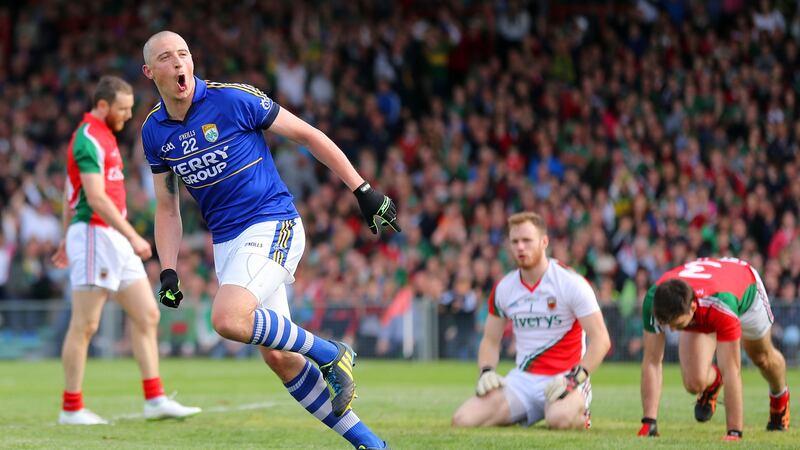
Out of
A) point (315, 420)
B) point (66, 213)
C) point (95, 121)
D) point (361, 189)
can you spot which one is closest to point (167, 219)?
point (361, 189)

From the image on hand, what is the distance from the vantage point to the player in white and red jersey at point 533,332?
9766 mm

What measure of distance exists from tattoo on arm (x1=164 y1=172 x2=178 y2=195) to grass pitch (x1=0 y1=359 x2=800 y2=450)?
163 cm

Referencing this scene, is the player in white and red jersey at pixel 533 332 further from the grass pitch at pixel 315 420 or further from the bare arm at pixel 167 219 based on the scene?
the bare arm at pixel 167 219

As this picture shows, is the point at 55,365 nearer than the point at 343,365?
No

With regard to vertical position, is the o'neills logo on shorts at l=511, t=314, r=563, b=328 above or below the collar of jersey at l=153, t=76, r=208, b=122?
below

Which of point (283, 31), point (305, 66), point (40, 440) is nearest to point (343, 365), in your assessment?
point (40, 440)

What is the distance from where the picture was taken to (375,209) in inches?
269

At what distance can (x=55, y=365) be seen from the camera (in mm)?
19922

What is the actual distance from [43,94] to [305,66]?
575 centimetres

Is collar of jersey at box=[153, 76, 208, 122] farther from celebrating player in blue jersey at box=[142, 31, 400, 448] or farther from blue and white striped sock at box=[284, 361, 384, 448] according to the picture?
blue and white striped sock at box=[284, 361, 384, 448]

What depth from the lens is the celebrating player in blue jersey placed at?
7086 millimetres

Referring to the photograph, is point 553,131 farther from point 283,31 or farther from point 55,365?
point 55,365

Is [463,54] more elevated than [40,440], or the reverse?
[463,54]

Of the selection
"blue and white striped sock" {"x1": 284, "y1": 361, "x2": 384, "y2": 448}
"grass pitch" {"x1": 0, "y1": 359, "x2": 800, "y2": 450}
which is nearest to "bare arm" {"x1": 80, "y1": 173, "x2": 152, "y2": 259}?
"grass pitch" {"x1": 0, "y1": 359, "x2": 800, "y2": 450}
